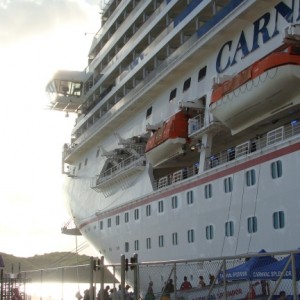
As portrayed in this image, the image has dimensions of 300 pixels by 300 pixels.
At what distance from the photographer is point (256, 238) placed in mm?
17531

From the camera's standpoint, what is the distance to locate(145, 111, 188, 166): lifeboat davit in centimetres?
2309

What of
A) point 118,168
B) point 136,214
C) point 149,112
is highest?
point 149,112

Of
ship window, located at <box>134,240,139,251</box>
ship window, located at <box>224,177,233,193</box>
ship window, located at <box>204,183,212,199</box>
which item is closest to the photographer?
ship window, located at <box>224,177,233,193</box>

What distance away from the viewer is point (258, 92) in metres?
18.0

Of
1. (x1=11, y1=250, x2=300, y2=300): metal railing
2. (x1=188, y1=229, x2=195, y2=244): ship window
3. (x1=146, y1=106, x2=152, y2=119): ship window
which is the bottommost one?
(x1=11, y1=250, x2=300, y2=300): metal railing

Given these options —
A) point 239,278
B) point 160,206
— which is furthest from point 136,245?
point 239,278

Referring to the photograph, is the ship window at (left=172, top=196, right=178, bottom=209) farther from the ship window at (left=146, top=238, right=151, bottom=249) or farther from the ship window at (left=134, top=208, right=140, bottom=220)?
the ship window at (left=134, top=208, right=140, bottom=220)

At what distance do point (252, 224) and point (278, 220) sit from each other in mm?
1271

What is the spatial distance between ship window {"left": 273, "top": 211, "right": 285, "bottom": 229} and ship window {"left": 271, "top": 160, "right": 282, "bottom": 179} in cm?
106

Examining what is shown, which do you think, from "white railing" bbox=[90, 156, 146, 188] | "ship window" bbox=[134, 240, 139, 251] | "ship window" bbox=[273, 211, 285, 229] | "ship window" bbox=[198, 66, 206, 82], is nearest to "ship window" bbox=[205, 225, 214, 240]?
"ship window" bbox=[273, 211, 285, 229]

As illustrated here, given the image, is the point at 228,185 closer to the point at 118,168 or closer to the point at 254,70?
the point at 254,70

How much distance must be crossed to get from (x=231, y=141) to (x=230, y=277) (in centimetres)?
1199

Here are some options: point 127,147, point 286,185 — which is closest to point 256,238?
point 286,185

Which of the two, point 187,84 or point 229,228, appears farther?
point 187,84
